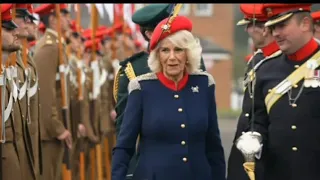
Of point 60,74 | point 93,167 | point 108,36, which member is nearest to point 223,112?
point 108,36

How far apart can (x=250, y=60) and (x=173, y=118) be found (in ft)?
7.32

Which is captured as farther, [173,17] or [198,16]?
[198,16]

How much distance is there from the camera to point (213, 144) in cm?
860

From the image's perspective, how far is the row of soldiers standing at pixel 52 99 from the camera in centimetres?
968

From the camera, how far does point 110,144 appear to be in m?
17.6

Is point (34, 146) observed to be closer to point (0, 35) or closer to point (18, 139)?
point (18, 139)

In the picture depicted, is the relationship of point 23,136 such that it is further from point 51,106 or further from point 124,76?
point 51,106

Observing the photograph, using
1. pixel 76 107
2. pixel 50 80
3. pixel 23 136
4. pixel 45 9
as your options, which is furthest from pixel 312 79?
pixel 76 107

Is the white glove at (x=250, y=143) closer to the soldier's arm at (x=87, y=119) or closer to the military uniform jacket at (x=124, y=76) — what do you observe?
the military uniform jacket at (x=124, y=76)

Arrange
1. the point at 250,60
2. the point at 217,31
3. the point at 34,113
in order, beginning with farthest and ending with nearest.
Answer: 1. the point at 217,31
2. the point at 34,113
3. the point at 250,60

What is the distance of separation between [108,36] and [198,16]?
42487 mm

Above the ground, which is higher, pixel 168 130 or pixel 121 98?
pixel 121 98

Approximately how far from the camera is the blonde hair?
8.53 metres

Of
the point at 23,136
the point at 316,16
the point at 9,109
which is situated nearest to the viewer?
the point at 9,109
